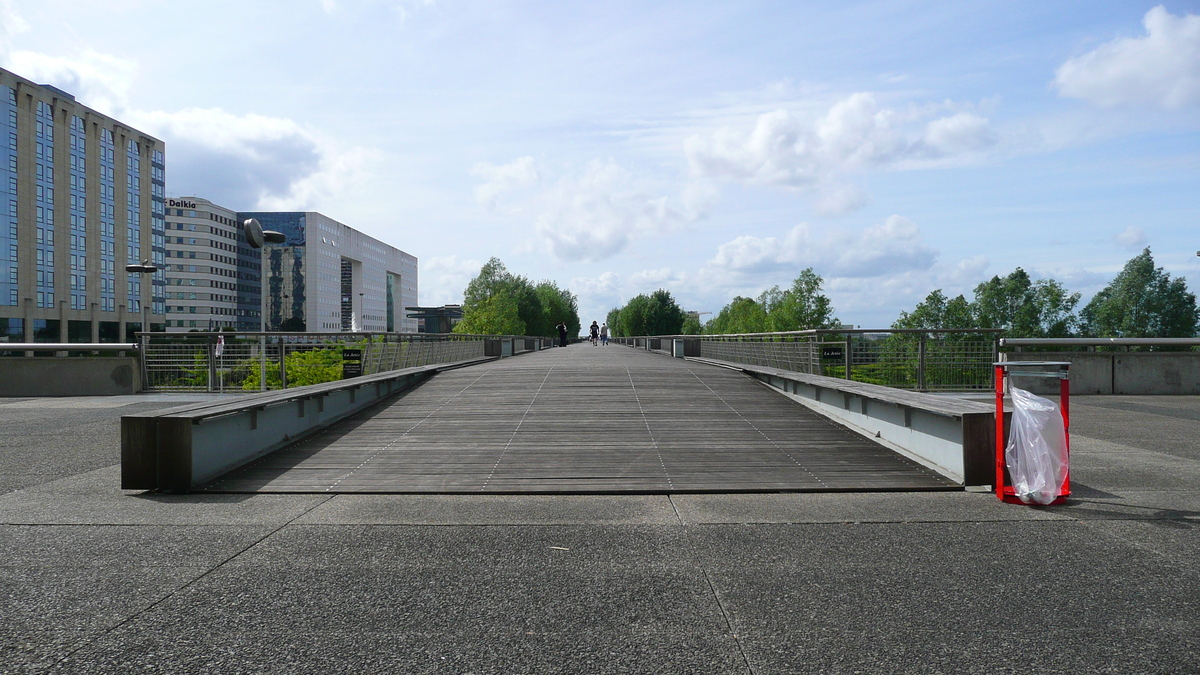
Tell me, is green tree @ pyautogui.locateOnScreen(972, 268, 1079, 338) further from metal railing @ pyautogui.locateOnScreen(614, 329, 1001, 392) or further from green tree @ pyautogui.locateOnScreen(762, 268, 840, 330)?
metal railing @ pyautogui.locateOnScreen(614, 329, 1001, 392)

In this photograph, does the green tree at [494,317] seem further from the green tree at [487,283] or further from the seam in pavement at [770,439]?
the seam in pavement at [770,439]

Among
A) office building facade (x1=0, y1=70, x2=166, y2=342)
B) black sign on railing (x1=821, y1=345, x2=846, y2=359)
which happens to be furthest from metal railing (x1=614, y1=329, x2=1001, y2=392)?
office building facade (x1=0, y1=70, x2=166, y2=342)

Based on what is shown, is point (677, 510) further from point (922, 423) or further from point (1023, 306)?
point (1023, 306)

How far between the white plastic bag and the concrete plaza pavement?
0.65ft

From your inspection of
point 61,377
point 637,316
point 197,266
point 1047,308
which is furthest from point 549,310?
point 61,377

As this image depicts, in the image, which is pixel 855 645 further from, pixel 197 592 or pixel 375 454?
→ pixel 375 454

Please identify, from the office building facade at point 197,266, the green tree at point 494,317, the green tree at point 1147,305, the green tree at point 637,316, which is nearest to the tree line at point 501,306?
the green tree at point 494,317

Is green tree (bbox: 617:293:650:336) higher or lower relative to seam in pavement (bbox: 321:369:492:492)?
higher

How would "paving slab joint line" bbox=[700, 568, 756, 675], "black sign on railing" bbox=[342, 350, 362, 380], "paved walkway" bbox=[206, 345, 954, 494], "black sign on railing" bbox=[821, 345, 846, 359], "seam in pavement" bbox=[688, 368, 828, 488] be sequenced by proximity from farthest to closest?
"black sign on railing" bbox=[342, 350, 362, 380]
"black sign on railing" bbox=[821, 345, 846, 359]
"seam in pavement" bbox=[688, 368, 828, 488]
"paved walkway" bbox=[206, 345, 954, 494]
"paving slab joint line" bbox=[700, 568, 756, 675]

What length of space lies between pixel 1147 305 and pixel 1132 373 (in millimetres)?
89065

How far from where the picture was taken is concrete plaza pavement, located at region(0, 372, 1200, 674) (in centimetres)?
351

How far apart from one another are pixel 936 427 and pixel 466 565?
218 inches

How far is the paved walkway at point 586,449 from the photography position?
24.8 ft

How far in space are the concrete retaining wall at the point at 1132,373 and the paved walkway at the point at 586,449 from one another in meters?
8.64
